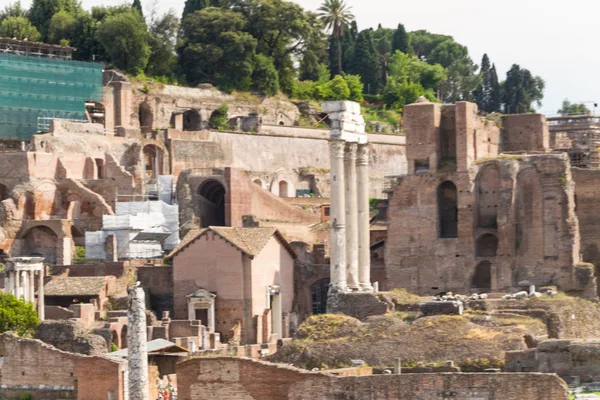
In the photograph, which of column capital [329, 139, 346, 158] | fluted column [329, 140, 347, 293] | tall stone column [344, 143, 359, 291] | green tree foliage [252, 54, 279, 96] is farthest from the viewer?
green tree foliage [252, 54, 279, 96]

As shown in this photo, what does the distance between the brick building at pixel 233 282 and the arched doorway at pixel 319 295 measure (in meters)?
2.01

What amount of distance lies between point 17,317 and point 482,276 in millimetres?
19737

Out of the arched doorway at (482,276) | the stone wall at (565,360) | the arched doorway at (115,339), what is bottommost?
the stone wall at (565,360)

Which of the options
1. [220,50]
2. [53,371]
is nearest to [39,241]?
[53,371]

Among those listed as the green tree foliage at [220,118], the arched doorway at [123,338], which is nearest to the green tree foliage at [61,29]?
the green tree foliage at [220,118]

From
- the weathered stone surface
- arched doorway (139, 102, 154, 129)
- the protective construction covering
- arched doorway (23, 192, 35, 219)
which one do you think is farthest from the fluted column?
arched doorway (139, 102, 154, 129)

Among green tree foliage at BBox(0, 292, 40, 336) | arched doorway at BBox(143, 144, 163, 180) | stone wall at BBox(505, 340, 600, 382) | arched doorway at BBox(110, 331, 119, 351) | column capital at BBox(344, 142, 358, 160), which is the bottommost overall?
stone wall at BBox(505, 340, 600, 382)

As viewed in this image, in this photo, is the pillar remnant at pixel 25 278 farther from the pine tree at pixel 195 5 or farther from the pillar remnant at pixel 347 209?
the pine tree at pixel 195 5

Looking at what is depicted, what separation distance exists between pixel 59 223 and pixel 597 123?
24.3 metres

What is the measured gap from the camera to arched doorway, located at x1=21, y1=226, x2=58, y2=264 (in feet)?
247

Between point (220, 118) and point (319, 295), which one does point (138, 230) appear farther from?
point (220, 118)

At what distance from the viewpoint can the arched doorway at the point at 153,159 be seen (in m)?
83.8

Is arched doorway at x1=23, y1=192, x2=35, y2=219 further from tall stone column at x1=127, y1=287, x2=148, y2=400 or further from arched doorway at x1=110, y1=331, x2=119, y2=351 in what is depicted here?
tall stone column at x1=127, y1=287, x2=148, y2=400

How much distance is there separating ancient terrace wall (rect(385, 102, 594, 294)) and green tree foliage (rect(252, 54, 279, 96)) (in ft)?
73.7
